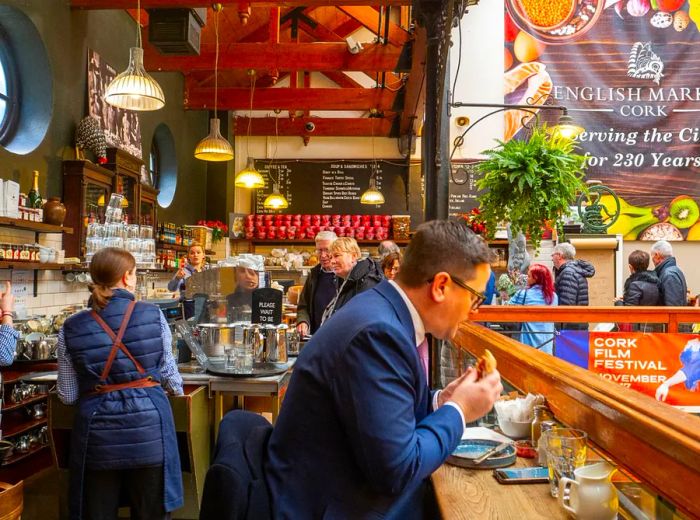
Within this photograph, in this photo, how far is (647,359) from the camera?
13.3ft

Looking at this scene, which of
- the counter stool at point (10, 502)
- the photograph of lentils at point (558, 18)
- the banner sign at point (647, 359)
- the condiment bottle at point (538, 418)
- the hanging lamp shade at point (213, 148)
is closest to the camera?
the condiment bottle at point (538, 418)

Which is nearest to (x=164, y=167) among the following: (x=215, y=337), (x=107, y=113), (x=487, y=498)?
(x=107, y=113)

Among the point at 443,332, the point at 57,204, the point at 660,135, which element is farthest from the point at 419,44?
the point at 443,332

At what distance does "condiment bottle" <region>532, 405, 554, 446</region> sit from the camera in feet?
6.69

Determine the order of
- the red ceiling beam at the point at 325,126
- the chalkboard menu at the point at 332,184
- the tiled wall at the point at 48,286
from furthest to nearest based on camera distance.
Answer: the red ceiling beam at the point at 325,126 < the chalkboard menu at the point at 332,184 < the tiled wall at the point at 48,286

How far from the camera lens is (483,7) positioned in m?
10.6

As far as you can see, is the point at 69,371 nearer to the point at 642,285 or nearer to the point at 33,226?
the point at 33,226

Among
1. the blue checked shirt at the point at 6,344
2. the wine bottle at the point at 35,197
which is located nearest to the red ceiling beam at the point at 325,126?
the wine bottle at the point at 35,197

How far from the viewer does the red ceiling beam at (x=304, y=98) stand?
9.98 m

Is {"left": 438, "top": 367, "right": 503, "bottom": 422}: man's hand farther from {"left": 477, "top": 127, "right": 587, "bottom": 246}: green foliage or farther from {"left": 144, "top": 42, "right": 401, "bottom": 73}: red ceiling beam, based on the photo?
{"left": 144, "top": 42, "right": 401, "bottom": 73}: red ceiling beam

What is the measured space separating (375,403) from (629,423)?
20.9 inches

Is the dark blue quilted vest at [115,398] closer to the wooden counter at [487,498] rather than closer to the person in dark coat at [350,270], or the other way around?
the wooden counter at [487,498]

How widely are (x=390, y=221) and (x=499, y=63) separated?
3268mm

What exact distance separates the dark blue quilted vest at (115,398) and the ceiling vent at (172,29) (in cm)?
424
